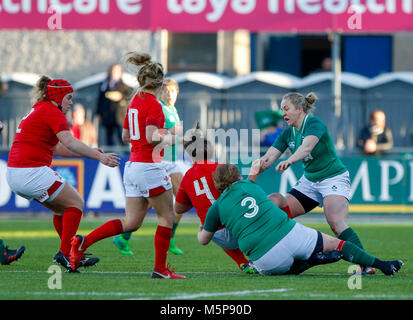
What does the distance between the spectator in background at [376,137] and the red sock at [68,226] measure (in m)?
8.97

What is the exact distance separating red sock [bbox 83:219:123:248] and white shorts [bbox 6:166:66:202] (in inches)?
25.2

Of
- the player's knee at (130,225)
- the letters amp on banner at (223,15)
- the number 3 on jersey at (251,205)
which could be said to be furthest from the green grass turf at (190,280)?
the letters amp on banner at (223,15)

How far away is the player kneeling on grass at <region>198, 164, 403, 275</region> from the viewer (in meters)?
7.33

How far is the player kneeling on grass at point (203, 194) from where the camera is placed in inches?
318

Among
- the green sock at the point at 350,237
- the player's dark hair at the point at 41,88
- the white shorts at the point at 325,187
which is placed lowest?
the green sock at the point at 350,237

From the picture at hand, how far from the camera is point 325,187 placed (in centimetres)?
841

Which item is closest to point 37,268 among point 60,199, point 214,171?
point 60,199

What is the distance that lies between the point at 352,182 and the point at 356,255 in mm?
8197

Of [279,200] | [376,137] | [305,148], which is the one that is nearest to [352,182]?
[376,137]

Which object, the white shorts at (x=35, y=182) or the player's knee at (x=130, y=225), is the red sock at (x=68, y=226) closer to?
the white shorts at (x=35, y=182)

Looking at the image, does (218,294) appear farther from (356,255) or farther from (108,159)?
(108,159)

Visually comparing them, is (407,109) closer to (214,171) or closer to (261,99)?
(261,99)

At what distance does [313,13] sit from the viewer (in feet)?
52.7
